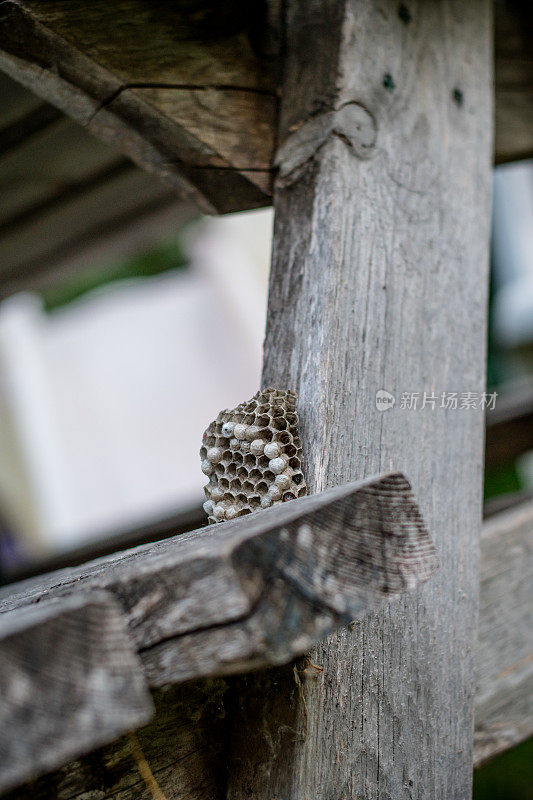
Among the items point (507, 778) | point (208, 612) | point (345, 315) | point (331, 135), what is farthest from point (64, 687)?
point (507, 778)

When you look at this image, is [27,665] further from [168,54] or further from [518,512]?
[518,512]

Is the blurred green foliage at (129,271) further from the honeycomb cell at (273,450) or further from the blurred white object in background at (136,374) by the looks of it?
the honeycomb cell at (273,450)

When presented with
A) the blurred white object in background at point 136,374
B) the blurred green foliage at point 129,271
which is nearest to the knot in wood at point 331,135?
the blurred white object in background at point 136,374

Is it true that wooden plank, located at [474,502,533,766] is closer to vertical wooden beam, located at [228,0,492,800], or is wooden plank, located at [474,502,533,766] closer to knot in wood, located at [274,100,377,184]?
vertical wooden beam, located at [228,0,492,800]

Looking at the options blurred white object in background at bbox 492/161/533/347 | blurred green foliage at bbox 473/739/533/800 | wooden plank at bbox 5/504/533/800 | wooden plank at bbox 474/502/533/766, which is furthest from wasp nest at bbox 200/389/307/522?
blurred white object in background at bbox 492/161/533/347

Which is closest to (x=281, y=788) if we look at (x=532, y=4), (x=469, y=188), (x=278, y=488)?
(x=278, y=488)

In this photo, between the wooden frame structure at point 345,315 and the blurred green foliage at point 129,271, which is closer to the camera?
the wooden frame structure at point 345,315
